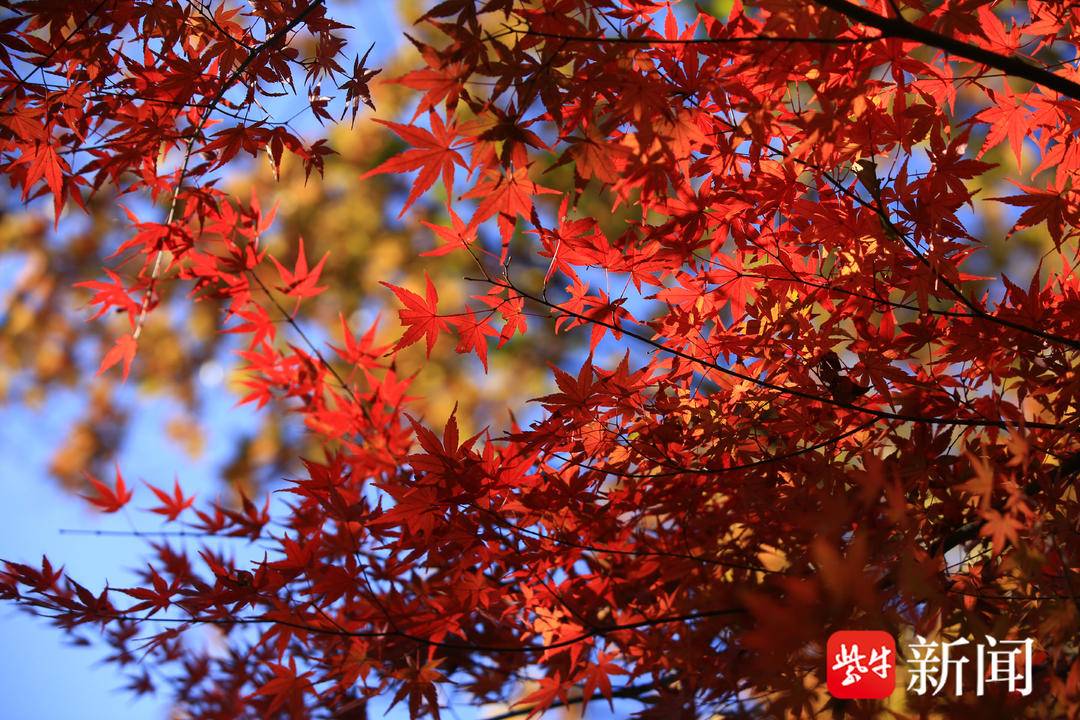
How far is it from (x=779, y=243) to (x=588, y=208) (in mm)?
4528

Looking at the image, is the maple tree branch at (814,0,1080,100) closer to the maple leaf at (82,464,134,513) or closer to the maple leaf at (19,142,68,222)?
the maple leaf at (19,142,68,222)

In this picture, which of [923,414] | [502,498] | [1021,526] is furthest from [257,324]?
[1021,526]

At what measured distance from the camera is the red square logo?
0.76 meters

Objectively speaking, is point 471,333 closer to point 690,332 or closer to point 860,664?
point 690,332

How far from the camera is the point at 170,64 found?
3.35ft

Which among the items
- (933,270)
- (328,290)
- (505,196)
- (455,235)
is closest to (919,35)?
(933,270)

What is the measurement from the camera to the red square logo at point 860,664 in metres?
0.76

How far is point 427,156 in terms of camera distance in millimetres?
779

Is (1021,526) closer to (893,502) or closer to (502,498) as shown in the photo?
(893,502)

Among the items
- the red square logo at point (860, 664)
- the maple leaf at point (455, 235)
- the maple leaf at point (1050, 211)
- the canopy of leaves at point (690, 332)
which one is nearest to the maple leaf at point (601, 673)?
the canopy of leaves at point (690, 332)

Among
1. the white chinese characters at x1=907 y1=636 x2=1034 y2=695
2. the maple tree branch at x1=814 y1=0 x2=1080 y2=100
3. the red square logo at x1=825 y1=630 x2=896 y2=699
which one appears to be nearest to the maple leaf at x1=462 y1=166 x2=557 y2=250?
the maple tree branch at x1=814 y1=0 x2=1080 y2=100

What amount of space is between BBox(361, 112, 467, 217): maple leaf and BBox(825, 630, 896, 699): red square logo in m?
0.62

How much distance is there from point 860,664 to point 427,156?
709mm

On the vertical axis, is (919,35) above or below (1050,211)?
below
